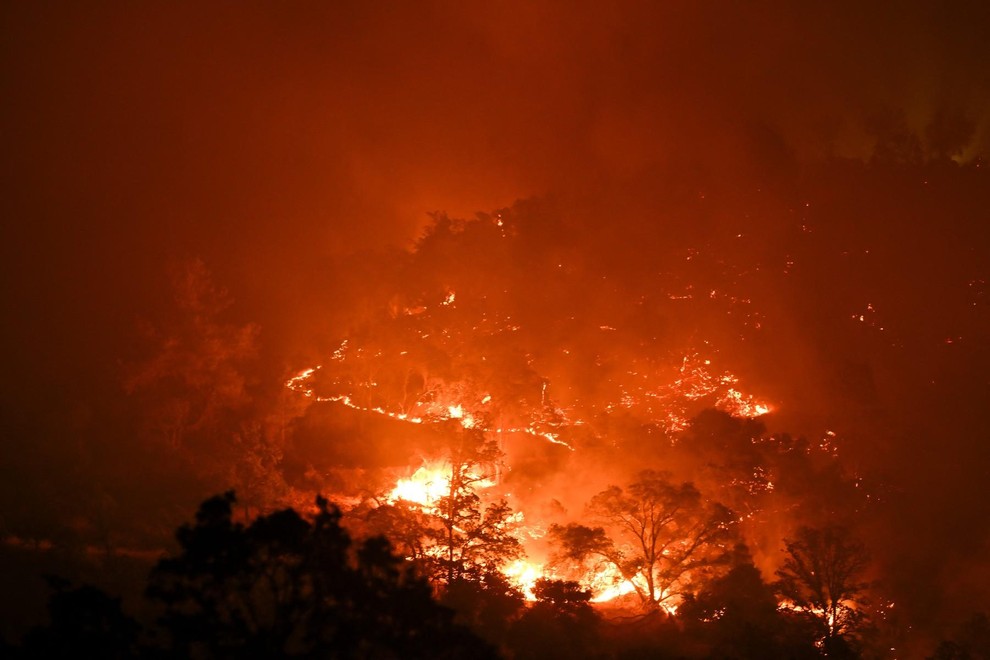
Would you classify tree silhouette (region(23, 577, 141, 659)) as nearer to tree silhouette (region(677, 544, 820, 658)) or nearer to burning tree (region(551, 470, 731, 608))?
tree silhouette (region(677, 544, 820, 658))

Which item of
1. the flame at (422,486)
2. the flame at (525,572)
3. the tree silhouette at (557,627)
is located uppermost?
the flame at (422,486)

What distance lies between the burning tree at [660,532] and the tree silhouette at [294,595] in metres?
17.3

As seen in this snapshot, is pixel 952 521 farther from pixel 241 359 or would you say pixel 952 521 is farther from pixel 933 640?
pixel 241 359

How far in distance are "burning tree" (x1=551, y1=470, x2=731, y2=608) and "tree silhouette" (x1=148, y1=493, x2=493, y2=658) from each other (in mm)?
17316

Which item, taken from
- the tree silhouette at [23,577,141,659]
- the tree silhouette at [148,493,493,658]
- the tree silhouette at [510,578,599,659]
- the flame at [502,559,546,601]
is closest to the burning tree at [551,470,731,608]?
the flame at [502,559,546,601]

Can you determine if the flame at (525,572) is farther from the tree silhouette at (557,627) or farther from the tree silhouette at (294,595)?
the tree silhouette at (294,595)

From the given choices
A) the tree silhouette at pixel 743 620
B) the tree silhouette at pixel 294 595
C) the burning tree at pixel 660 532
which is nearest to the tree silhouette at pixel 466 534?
the burning tree at pixel 660 532

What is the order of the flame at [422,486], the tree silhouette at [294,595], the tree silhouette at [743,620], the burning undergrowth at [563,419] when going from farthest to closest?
1. the flame at [422,486]
2. the burning undergrowth at [563,419]
3. the tree silhouette at [743,620]
4. the tree silhouette at [294,595]

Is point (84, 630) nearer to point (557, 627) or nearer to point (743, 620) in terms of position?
point (557, 627)

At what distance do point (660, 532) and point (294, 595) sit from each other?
20.9m

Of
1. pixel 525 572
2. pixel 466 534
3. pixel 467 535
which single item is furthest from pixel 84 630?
pixel 525 572

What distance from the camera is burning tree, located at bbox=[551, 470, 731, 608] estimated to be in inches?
1011

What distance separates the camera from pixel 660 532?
2708 centimetres

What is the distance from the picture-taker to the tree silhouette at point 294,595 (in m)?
8.16
